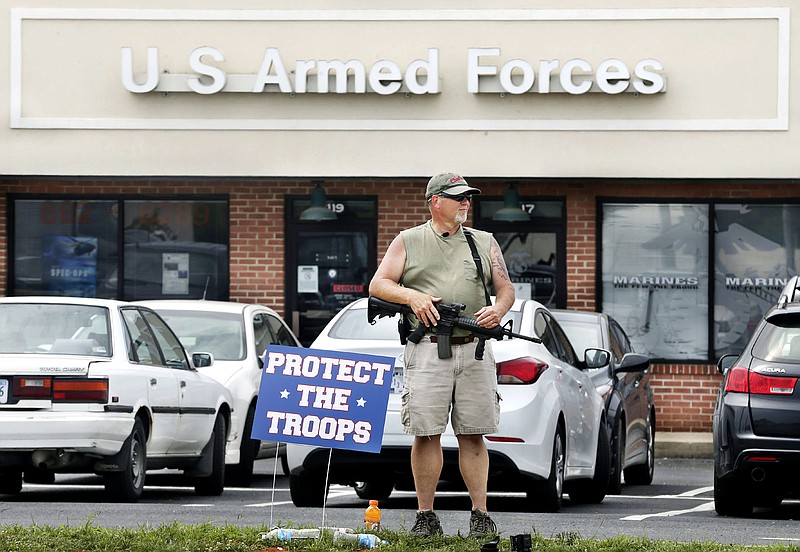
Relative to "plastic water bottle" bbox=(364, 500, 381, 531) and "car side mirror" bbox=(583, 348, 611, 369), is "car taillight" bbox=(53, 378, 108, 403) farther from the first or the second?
"car side mirror" bbox=(583, 348, 611, 369)

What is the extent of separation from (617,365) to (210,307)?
3999 millimetres

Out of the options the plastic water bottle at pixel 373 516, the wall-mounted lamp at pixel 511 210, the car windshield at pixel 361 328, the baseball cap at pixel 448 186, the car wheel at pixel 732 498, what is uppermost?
the wall-mounted lamp at pixel 511 210

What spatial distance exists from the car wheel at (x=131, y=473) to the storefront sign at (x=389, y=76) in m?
7.21

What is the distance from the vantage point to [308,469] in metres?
10.2

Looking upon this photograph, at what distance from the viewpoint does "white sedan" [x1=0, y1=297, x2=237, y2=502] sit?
10164mm

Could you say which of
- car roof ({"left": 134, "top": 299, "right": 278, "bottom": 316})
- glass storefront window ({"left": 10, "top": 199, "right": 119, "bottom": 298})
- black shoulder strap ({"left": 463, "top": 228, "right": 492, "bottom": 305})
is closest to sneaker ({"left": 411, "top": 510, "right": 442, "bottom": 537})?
black shoulder strap ({"left": 463, "top": 228, "right": 492, "bottom": 305})

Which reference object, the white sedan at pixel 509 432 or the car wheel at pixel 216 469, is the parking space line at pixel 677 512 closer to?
the white sedan at pixel 509 432

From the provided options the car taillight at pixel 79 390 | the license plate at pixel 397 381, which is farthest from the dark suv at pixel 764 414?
the car taillight at pixel 79 390

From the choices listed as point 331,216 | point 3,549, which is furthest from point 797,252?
point 3,549

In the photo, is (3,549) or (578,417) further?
(578,417)

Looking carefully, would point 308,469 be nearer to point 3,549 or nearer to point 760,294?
point 3,549

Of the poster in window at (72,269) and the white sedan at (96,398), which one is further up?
the poster in window at (72,269)

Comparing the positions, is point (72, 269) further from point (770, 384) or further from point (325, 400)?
point (325, 400)

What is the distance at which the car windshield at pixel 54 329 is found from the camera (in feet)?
35.0
